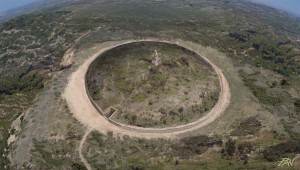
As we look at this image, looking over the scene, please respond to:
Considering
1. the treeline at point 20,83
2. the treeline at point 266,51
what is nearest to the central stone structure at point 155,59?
the treeline at point 20,83

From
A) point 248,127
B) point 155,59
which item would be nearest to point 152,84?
point 155,59

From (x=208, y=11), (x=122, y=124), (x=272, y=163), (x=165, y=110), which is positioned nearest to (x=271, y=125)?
(x=272, y=163)

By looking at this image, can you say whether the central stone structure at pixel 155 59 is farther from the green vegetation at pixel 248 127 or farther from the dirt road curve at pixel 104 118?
the green vegetation at pixel 248 127

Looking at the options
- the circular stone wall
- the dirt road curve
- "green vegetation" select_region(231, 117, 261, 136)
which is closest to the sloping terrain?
"green vegetation" select_region(231, 117, 261, 136)

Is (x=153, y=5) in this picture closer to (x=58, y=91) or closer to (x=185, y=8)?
(x=185, y=8)

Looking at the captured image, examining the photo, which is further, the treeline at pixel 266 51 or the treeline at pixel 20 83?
the treeline at pixel 266 51

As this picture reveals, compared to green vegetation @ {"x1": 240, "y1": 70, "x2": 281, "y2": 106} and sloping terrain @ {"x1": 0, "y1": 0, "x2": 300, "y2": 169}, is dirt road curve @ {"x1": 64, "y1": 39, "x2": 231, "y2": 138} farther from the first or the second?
green vegetation @ {"x1": 240, "y1": 70, "x2": 281, "y2": 106}
